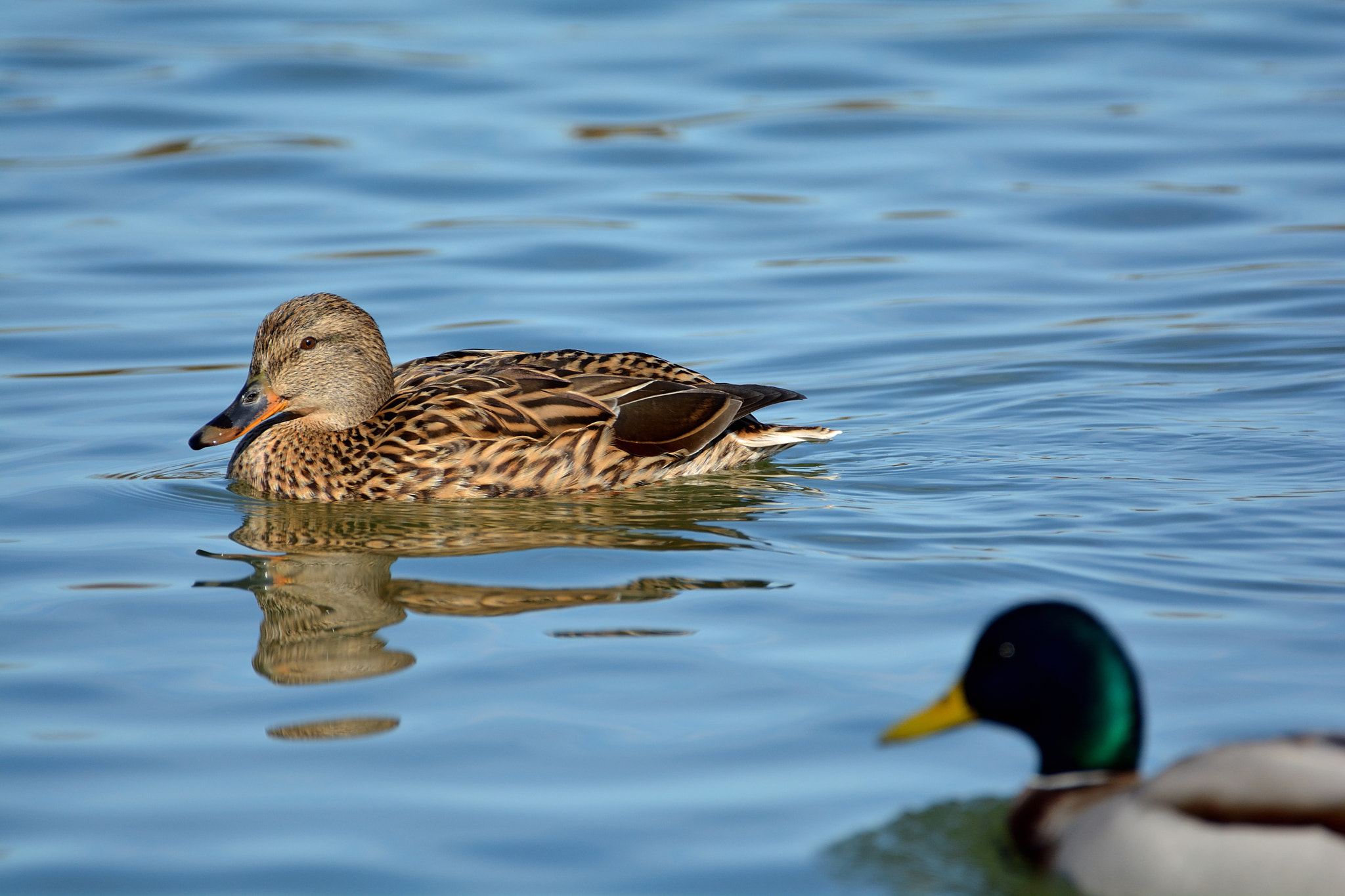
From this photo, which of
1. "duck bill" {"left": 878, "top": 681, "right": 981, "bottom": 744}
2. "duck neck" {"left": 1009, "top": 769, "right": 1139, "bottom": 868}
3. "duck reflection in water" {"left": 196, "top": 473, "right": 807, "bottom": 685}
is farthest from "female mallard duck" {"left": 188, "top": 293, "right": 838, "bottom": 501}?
"duck neck" {"left": 1009, "top": 769, "right": 1139, "bottom": 868}

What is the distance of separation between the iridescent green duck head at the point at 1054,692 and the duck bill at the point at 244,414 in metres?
4.83

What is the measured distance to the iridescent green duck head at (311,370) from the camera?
27.5 ft

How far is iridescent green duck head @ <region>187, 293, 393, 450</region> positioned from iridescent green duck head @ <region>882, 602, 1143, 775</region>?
15.5 ft

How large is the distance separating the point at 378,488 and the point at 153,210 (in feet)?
25.3

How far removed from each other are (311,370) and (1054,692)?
5.04 meters

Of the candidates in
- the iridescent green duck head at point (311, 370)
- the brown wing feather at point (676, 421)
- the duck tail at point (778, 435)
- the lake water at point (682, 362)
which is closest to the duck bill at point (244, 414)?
the iridescent green duck head at point (311, 370)

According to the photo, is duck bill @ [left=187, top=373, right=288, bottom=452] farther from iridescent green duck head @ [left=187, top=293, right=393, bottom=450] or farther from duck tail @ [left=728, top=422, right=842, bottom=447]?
duck tail @ [left=728, top=422, right=842, bottom=447]

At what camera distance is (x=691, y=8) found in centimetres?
2142

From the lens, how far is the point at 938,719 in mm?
4480

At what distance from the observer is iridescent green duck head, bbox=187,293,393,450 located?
8.38 meters

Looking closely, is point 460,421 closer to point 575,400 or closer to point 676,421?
point 575,400

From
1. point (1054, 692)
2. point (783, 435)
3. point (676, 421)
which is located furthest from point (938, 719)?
point (783, 435)

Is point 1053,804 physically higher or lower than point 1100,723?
lower

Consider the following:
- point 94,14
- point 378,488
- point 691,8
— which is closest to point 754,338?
point 378,488
